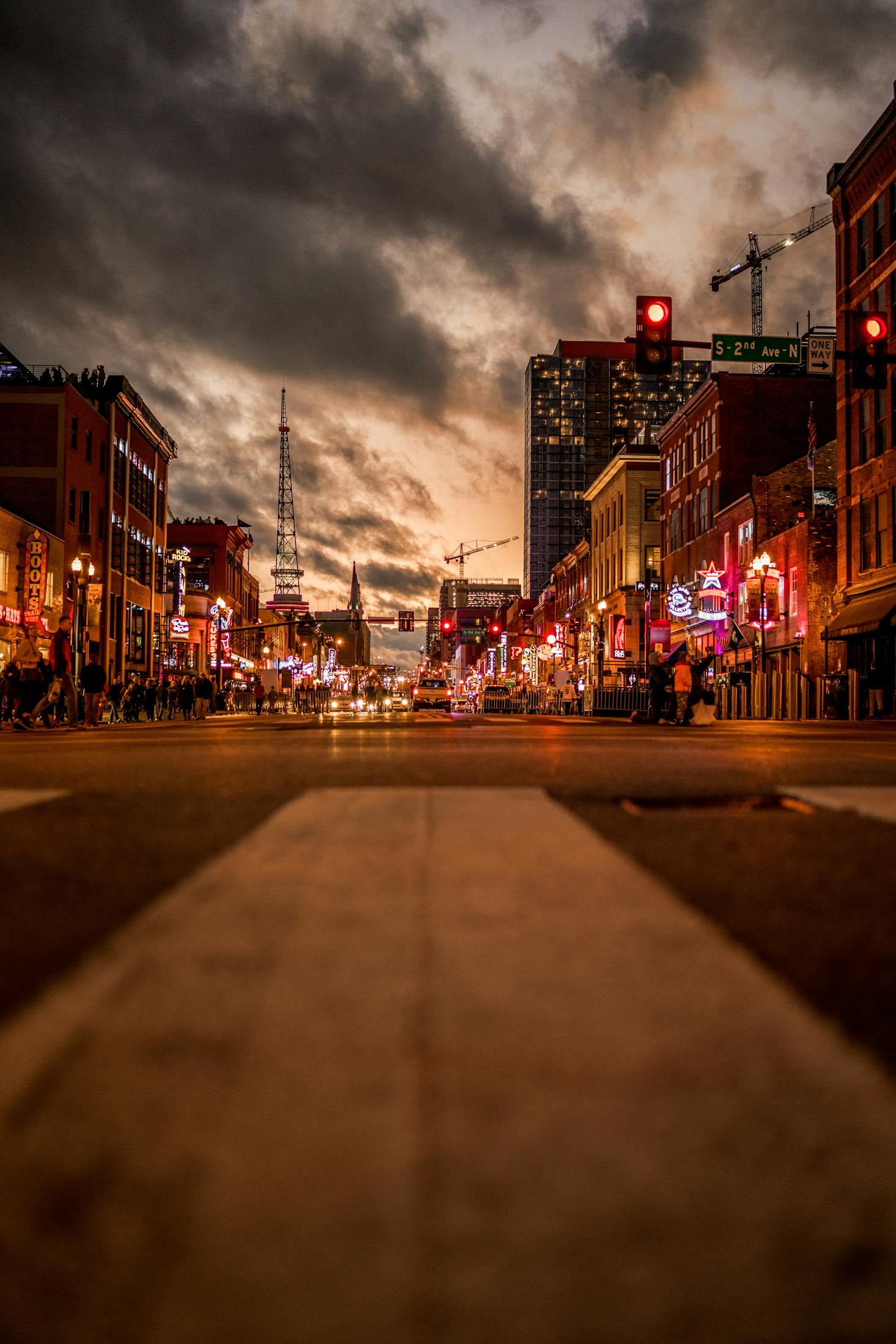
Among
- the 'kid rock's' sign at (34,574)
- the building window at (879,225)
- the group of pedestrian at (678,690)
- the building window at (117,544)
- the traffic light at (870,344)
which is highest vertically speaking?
the building window at (879,225)

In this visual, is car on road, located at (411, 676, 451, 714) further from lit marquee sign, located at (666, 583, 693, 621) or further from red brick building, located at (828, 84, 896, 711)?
red brick building, located at (828, 84, 896, 711)

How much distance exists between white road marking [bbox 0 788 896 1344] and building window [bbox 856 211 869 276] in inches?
1420

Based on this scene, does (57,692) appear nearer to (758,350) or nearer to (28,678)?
(28,678)

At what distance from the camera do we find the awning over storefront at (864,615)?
30.0m

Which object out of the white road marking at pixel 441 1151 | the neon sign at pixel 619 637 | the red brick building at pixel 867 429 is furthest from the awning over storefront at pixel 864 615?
the neon sign at pixel 619 637

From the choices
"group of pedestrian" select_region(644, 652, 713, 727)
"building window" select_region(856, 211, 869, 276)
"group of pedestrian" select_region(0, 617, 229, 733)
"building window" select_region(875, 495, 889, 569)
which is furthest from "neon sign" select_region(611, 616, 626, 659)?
"group of pedestrian" select_region(644, 652, 713, 727)

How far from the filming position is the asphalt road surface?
0.95 metres

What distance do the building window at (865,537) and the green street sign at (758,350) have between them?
54.8ft

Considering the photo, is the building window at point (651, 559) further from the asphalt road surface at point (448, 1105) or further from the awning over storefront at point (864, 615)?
the asphalt road surface at point (448, 1105)

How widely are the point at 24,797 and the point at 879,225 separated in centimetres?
3427

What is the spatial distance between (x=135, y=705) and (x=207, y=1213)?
1270 inches

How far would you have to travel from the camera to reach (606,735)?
1205cm

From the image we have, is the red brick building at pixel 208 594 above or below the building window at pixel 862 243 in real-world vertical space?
below

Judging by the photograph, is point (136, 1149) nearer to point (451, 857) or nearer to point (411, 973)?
point (411, 973)
